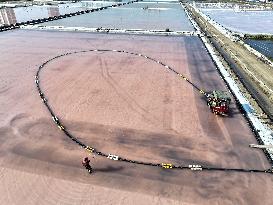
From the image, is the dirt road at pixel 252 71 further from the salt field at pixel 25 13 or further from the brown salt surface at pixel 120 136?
the salt field at pixel 25 13

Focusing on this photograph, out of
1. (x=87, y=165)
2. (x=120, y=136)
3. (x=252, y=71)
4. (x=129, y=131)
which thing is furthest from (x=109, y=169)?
(x=252, y=71)

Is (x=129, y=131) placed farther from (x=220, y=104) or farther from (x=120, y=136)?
(x=220, y=104)

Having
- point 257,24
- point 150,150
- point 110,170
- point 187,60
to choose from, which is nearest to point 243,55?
point 187,60

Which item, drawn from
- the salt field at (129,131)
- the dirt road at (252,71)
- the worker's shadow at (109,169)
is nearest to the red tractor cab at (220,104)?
the salt field at (129,131)

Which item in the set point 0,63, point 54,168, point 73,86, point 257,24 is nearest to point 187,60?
point 73,86

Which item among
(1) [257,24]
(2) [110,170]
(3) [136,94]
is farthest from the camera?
(1) [257,24]

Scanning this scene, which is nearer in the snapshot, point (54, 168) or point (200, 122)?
point (54, 168)

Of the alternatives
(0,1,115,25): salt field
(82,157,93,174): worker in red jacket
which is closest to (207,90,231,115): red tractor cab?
(82,157,93,174): worker in red jacket

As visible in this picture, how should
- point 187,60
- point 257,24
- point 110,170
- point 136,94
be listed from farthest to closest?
point 257,24 < point 187,60 < point 136,94 < point 110,170

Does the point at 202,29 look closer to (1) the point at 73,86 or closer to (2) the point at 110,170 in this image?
(1) the point at 73,86
